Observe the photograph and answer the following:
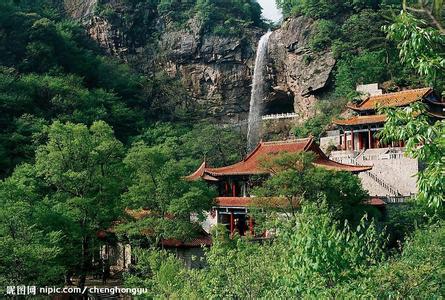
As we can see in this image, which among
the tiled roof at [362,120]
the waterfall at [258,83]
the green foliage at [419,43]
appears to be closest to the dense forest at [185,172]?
the green foliage at [419,43]

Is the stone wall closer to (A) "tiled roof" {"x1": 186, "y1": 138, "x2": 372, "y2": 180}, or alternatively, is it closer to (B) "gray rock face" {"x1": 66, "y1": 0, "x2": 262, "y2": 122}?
(A) "tiled roof" {"x1": 186, "y1": 138, "x2": 372, "y2": 180}

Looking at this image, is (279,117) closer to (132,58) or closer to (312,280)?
(132,58)

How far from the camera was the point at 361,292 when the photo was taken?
259 inches

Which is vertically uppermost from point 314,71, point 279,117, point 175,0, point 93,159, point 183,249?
point 175,0

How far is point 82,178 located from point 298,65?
3007 centimetres

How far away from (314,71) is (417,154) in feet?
130

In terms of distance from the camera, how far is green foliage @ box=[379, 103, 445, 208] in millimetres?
5301

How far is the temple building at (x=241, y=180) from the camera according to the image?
24625 millimetres

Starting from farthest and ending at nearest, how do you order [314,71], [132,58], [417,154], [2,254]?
[132,58] → [314,71] → [2,254] → [417,154]

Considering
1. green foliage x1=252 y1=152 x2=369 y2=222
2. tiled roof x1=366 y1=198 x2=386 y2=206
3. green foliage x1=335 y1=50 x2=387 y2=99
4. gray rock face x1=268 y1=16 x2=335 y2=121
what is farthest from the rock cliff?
green foliage x1=252 y1=152 x2=369 y2=222

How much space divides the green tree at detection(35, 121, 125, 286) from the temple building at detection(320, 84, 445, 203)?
12.5 m

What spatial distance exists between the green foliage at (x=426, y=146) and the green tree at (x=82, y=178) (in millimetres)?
14724

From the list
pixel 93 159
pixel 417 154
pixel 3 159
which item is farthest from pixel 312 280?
pixel 3 159

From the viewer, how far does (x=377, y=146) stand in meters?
31.7
